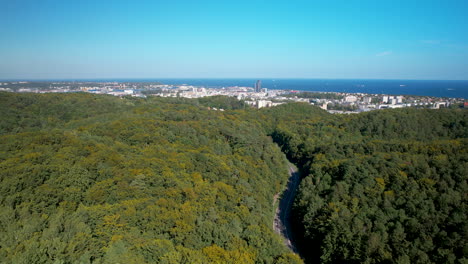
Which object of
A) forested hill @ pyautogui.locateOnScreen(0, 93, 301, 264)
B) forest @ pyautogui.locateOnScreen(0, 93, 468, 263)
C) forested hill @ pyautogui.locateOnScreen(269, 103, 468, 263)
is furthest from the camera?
forested hill @ pyautogui.locateOnScreen(269, 103, 468, 263)

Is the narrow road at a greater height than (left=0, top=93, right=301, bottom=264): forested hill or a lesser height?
lesser

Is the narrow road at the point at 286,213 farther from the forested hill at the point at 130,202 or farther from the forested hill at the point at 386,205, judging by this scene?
the forested hill at the point at 130,202

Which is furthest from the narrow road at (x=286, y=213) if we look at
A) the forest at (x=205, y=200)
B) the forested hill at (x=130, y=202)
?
the forested hill at (x=130, y=202)

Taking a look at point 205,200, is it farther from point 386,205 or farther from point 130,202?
point 386,205

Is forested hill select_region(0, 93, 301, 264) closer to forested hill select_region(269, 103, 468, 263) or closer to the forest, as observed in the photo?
the forest

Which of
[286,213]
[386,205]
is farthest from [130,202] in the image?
[386,205]

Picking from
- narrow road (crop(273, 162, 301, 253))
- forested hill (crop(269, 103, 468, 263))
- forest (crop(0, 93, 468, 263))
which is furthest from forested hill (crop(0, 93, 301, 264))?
forested hill (crop(269, 103, 468, 263))
